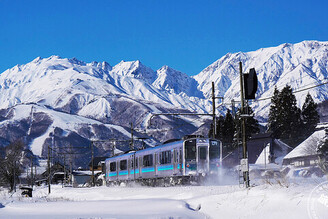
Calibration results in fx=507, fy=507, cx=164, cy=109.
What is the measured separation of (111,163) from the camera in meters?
52.3

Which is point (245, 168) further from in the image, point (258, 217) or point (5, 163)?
point (5, 163)

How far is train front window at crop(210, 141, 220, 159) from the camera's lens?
1371 inches

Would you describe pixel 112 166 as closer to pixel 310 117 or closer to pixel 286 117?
pixel 286 117

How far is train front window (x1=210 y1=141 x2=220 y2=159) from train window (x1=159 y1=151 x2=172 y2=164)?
2.90 metres

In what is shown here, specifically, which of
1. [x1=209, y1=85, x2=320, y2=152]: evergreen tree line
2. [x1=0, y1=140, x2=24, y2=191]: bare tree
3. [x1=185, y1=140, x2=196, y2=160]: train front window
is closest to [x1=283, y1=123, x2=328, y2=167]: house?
[x1=209, y1=85, x2=320, y2=152]: evergreen tree line

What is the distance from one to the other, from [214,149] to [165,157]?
3.56 metres

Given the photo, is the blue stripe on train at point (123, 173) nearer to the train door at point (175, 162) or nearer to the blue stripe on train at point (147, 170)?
the blue stripe on train at point (147, 170)

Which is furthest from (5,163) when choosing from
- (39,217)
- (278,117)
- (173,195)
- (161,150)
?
(39,217)

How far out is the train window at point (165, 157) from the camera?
1394 inches

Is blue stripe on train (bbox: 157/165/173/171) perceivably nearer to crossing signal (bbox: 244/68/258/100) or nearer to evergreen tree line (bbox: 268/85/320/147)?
crossing signal (bbox: 244/68/258/100)

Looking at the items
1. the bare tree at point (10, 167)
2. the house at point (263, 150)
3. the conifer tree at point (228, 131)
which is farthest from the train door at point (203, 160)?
the conifer tree at point (228, 131)

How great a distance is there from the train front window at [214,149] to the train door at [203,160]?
1.60 feet

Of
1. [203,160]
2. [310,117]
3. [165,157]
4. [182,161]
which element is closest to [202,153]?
[203,160]

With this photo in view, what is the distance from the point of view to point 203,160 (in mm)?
34188
